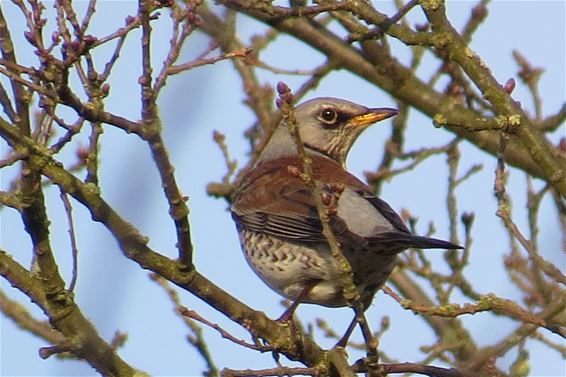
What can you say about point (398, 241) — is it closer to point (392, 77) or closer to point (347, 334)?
point (347, 334)

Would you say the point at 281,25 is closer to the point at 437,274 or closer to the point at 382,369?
the point at 437,274

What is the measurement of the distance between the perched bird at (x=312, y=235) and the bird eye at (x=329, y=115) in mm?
531

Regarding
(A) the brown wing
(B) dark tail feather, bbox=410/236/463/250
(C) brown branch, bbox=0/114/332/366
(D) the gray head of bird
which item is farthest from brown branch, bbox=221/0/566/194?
(C) brown branch, bbox=0/114/332/366

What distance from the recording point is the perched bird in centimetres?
529

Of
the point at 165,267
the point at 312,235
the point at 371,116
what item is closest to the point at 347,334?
the point at 312,235

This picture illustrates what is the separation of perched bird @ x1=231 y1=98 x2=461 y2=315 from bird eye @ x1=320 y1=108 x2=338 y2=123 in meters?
0.53

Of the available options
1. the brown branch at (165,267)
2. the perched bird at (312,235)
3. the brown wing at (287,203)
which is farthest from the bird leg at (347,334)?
the brown branch at (165,267)

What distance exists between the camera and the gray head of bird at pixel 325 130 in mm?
7305

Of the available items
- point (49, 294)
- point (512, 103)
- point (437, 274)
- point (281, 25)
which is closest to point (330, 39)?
point (281, 25)

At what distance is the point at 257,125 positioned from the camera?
25.2 ft

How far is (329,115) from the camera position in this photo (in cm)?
736

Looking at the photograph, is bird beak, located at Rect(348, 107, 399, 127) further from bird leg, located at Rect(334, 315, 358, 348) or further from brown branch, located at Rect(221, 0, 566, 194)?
bird leg, located at Rect(334, 315, 358, 348)

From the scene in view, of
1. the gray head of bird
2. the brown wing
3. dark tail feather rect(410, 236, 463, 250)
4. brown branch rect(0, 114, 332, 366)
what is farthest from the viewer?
the gray head of bird

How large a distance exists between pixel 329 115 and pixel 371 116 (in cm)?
35
